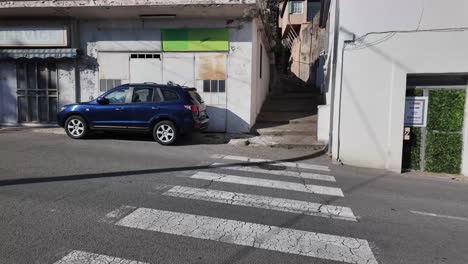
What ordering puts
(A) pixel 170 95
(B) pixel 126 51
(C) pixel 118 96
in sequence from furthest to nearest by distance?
(B) pixel 126 51 → (C) pixel 118 96 → (A) pixel 170 95

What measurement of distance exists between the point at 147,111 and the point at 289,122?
5.34 m

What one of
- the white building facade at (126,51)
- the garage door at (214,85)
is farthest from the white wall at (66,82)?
the garage door at (214,85)

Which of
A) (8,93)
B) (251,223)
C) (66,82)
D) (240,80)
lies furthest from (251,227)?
(8,93)

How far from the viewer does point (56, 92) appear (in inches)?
542

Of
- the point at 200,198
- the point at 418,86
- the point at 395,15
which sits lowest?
the point at 200,198

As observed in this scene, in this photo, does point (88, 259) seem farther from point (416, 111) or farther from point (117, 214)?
point (416, 111)

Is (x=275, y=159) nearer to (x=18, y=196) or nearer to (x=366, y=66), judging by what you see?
(x=366, y=66)

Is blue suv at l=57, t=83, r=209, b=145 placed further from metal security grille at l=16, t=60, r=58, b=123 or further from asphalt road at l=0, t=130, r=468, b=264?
metal security grille at l=16, t=60, r=58, b=123

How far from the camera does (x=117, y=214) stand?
4.94 metres

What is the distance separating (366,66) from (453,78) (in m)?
2.07

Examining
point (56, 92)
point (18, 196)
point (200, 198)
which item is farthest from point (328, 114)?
point (56, 92)

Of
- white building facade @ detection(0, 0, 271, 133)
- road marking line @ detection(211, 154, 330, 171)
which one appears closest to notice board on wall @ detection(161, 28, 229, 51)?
white building facade @ detection(0, 0, 271, 133)

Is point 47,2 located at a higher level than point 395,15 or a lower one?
higher

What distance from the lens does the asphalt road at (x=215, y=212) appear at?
157 inches
